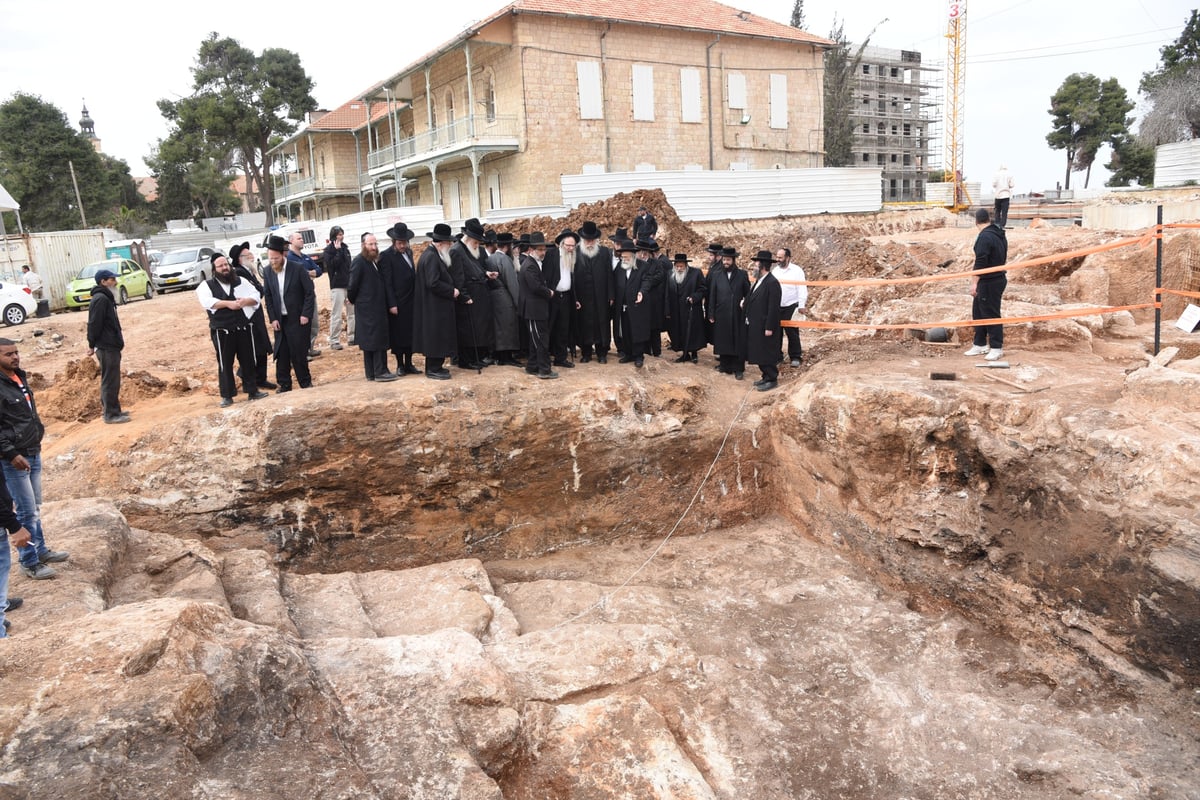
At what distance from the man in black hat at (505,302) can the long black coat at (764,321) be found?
2650mm

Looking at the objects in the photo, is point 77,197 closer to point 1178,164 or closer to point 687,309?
point 687,309

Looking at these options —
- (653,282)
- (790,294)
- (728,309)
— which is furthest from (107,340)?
(790,294)

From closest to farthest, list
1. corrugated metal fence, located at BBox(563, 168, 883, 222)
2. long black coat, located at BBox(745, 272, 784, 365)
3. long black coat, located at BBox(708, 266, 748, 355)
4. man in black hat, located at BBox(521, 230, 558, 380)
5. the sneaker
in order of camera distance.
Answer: the sneaker
man in black hat, located at BBox(521, 230, 558, 380)
long black coat, located at BBox(745, 272, 784, 365)
long black coat, located at BBox(708, 266, 748, 355)
corrugated metal fence, located at BBox(563, 168, 883, 222)

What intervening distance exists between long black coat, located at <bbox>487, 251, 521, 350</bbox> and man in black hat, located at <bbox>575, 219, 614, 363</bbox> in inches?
29.6

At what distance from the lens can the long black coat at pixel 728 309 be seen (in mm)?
9242

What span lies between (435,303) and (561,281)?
1.53 metres

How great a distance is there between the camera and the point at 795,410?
26.8 feet

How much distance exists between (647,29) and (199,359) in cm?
1933

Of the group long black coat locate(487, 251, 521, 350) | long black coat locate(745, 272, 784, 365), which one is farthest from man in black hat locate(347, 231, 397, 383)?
long black coat locate(745, 272, 784, 365)

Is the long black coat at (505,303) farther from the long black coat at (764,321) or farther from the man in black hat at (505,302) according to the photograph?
the long black coat at (764,321)

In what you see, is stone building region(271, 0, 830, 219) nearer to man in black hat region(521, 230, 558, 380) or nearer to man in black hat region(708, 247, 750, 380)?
man in black hat region(708, 247, 750, 380)

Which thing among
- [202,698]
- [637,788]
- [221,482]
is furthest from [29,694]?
[221,482]

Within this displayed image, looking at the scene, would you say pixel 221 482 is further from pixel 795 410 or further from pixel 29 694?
pixel 795 410

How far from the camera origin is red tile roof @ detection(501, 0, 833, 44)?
23777 millimetres
